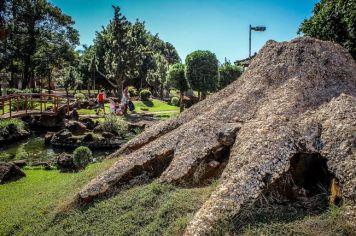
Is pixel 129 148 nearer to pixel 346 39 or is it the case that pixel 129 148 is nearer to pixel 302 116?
pixel 302 116

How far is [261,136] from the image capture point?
293 inches

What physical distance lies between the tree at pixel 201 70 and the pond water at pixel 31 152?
22912 mm

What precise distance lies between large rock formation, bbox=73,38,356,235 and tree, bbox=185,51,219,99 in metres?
33.1

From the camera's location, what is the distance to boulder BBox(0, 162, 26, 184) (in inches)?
575

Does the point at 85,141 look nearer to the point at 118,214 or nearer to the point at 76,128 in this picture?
the point at 76,128

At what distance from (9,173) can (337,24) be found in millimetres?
14782

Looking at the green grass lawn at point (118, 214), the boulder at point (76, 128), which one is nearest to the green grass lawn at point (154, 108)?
the boulder at point (76, 128)

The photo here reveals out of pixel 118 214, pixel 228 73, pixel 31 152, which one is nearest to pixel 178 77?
pixel 228 73

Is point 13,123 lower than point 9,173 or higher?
higher

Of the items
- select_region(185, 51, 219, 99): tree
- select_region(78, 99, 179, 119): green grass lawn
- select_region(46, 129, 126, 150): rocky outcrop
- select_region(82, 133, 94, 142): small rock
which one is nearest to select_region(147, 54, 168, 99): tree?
select_region(78, 99, 179, 119): green grass lawn

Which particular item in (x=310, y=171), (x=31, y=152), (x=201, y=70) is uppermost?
(x=201, y=70)

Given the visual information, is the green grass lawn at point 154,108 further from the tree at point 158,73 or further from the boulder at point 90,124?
the boulder at point 90,124

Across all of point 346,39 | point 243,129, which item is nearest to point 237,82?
point 243,129

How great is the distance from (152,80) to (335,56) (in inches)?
2244
